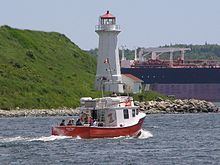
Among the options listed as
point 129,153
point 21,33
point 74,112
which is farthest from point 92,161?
point 21,33

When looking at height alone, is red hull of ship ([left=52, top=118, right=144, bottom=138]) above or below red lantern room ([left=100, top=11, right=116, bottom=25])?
below

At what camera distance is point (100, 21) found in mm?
127812

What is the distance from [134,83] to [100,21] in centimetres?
3275

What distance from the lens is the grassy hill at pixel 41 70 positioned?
137000 millimetres

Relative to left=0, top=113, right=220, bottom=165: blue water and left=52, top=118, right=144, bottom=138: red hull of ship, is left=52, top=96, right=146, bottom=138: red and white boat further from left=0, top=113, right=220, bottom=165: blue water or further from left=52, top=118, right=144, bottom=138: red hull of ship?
left=0, top=113, right=220, bottom=165: blue water

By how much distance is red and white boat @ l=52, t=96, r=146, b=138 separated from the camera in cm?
6650

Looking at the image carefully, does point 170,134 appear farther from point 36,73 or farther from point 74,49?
point 74,49

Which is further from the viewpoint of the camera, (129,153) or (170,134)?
(170,134)

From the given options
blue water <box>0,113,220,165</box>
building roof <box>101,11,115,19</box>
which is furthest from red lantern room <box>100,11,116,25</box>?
blue water <box>0,113,220,165</box>

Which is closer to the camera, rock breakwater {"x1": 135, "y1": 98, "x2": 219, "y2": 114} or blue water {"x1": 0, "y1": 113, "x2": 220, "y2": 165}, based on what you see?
blue water {"x1": 0, "y1": 113, "x2": 220, "y2": 165}

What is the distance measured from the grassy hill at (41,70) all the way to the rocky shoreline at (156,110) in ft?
18.4

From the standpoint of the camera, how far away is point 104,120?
227ft

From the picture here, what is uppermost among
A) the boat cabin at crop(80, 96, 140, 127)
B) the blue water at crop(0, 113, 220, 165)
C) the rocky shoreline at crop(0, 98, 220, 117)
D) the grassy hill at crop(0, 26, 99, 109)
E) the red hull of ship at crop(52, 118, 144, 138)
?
the grassy hill at crop(0, 26, 99, 109)

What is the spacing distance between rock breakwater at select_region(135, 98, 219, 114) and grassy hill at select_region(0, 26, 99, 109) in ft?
32.5
